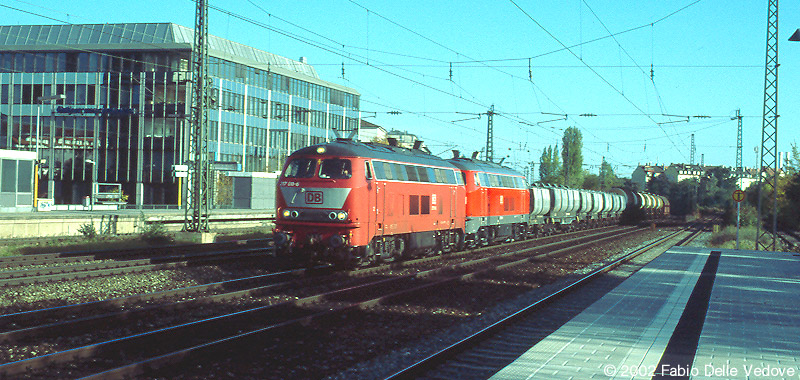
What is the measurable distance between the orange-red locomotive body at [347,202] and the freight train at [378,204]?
3 centimetres

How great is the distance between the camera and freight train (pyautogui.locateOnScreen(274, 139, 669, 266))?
17.1 metres

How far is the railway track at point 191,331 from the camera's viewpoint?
7.77m

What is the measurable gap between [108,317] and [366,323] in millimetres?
3999

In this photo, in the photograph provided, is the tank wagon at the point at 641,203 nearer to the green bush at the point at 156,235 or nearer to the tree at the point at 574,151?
the tree at the point at 574,151

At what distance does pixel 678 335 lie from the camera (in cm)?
1023

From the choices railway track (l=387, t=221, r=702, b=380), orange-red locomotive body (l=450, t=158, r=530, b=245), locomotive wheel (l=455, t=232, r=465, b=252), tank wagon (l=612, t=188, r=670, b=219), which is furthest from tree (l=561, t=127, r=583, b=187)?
railway track (l=387, t=221, r=702, b=380)

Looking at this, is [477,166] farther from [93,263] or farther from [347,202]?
[93,263]

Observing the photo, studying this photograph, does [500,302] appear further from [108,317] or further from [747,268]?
[747,268]

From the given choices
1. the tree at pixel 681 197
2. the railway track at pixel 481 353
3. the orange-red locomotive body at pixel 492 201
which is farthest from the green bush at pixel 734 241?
the tree at pixel 681 197

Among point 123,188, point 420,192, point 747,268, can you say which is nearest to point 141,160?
point 123,188

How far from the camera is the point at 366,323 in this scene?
36.6 ft

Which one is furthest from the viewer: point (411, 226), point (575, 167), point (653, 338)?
point (575, 167)

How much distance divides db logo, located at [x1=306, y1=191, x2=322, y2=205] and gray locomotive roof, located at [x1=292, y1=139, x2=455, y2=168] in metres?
1.11

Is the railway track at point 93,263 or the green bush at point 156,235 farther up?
the green bush at point 156,235
